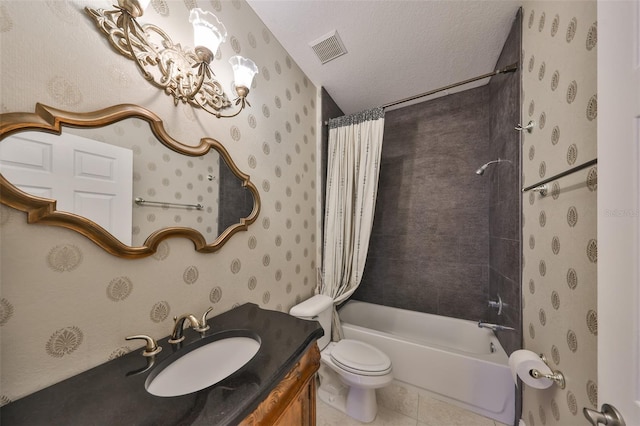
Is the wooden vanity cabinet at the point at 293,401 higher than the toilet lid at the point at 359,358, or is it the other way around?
the wooden vanity cabinet at the point at 293,401

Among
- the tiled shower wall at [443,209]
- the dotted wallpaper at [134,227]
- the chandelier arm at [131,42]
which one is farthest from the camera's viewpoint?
the tiled shower wall at [443,209]

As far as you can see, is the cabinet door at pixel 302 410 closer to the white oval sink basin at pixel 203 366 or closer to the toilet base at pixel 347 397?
the white oval sink basin at pixel 203 366

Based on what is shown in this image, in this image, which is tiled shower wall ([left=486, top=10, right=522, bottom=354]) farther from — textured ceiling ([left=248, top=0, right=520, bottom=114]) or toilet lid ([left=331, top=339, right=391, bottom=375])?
toilet lid ([left=331, top=339, right=391, bottom=375])

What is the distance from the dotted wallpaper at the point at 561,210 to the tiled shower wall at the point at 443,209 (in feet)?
1.49

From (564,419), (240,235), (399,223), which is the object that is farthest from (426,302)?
(240,235)

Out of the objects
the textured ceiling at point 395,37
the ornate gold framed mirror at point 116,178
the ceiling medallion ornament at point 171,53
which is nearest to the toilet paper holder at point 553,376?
the ornate gold framed mirror at point 116,178

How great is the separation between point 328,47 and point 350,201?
1152 mm

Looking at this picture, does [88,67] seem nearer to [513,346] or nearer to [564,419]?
[564,419]

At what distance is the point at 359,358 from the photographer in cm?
144

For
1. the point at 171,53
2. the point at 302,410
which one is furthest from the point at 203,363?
the point at 171,53

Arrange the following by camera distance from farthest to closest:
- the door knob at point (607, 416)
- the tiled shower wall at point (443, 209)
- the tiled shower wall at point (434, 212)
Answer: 1. the tiled shower wall at point (434, 212)
2. the tiled shower wall at point (443, 209)
3. the door knob at point (607, 416)

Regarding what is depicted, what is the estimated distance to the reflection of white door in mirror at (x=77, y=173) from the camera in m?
0.57

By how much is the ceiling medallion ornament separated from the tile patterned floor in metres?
1.96

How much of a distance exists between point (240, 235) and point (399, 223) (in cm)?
166
